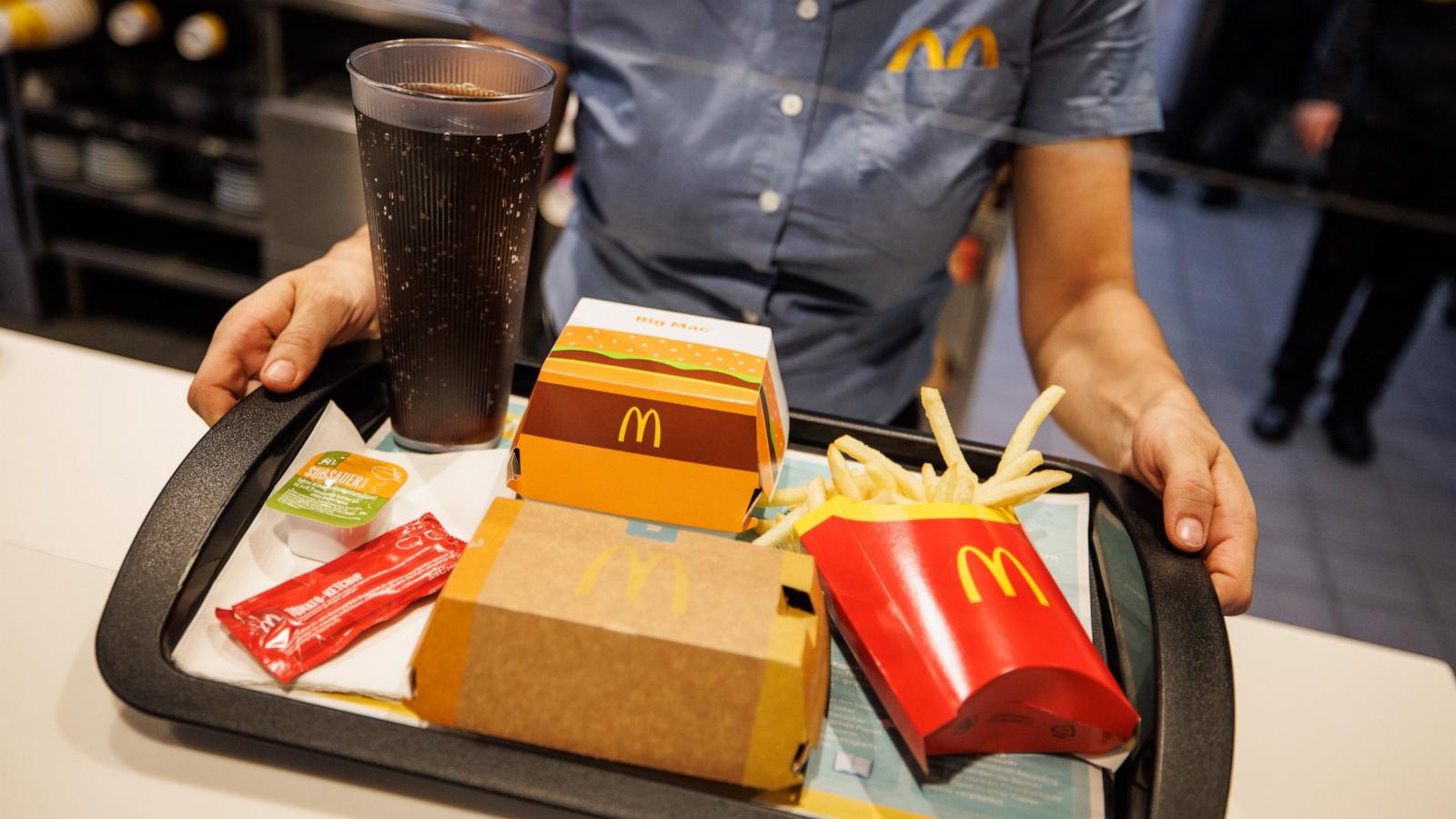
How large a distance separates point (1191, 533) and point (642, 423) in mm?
481

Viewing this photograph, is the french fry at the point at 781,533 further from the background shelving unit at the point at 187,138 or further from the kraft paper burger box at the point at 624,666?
the background shelving unit at the point at 187,138

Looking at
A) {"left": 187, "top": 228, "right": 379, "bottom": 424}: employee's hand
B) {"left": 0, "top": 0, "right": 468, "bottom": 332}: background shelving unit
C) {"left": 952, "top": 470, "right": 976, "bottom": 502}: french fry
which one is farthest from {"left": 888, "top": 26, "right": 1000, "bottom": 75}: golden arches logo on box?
{"left": 0, "top": 0, "right": 468, "bottom": 332}: background shelving unit

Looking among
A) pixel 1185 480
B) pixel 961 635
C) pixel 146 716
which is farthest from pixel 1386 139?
pixel 146 716

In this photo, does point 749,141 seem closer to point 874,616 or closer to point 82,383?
point 874,616

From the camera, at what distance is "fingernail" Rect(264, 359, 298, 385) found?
0.92 metres

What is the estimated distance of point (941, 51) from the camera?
1.15 metres

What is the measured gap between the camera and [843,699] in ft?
2.57

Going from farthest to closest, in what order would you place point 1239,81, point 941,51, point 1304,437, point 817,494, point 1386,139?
point 1304,437
point 1239,81
point 1386,139
point 941,51
point 817,494

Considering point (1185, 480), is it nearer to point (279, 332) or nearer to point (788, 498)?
point (788, 498)

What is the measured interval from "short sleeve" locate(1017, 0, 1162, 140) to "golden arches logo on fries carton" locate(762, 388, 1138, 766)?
556mm

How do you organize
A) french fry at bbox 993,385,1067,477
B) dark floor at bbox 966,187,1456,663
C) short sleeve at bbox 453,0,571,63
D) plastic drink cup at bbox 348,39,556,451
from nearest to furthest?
plastic drink cup at bbox 348,39,556,451 < french fry at bbox 993,385,1067,477 < short sleeve at bbox 453,0,571,63 < dark floor at bbox 966,187,1456,663

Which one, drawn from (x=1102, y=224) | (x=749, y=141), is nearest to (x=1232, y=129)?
(x=1102, y=224)

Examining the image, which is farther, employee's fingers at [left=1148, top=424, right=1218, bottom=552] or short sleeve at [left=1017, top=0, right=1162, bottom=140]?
short sleeve at [left=1017, top=0, right=1162, bottom=140]

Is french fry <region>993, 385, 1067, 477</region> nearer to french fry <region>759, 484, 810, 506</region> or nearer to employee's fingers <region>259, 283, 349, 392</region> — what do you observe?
A: french fry <region>759, 484, 810, 506</region>
